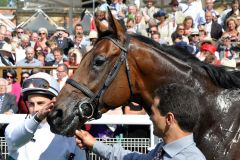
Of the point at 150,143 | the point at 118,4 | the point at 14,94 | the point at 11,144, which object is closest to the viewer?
the point at 11,144

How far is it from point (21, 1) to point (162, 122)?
813 inches

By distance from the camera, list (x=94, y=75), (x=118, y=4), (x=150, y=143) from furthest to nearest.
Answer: (x=118, y=4), (x=150, y=143), (x=94, y=75)

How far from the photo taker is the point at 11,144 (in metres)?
4.61

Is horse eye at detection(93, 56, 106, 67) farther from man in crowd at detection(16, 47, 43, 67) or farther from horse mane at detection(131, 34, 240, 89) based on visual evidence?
man in crowd at detection(16, 47, 43, 67)

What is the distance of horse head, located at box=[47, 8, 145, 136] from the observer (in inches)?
197

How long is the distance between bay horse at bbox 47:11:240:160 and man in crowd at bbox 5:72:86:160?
0.60 ft

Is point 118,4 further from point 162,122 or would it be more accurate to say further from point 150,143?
point 162,122

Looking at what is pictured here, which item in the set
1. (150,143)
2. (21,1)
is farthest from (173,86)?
(21,1)

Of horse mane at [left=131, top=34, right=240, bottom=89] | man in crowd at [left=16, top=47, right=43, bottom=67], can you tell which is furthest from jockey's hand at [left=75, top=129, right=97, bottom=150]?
man in crowd at [left=16, top=47, right=43, bottom=67]

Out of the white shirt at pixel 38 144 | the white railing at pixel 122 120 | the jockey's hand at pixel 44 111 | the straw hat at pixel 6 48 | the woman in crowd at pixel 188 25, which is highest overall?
the jockey's hand at pixel 44 111

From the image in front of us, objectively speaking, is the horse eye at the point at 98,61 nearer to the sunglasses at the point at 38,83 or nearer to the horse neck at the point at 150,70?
the horse neck at the point at 150,70

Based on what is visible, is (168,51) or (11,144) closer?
(11,144)

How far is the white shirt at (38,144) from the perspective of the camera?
4531 millimetres

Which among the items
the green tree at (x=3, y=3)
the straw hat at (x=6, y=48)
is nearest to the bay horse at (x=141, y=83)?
the straw hat at (x=6, y=48)
